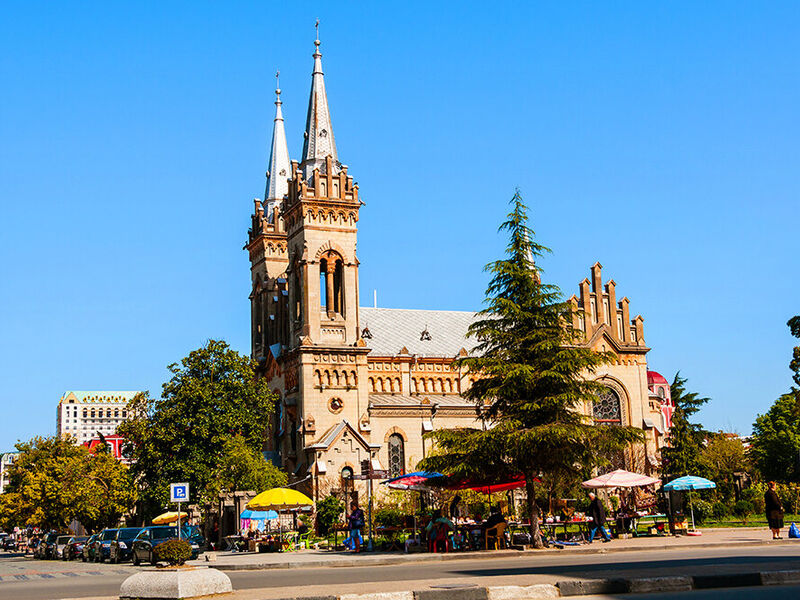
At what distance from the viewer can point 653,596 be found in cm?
1454

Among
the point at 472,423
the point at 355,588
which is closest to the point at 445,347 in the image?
the point at 472,423

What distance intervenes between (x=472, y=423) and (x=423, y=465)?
1110 inches

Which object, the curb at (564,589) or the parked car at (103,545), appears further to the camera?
the parked car at (103,545)

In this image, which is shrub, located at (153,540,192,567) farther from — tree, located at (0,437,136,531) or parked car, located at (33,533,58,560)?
tree, located at (0,437,136,531)

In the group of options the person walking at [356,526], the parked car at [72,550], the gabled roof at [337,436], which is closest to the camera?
the person walking at [356,526]

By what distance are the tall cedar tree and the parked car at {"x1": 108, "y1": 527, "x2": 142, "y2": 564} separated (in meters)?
13.6

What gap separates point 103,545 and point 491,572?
79.8ft

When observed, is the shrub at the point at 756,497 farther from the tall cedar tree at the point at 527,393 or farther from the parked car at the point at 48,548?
the parked car at the point at 48,548

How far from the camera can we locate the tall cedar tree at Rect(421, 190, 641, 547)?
29922mm

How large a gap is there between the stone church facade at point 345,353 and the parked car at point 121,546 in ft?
49.8

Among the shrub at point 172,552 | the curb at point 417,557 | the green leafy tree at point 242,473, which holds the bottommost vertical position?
the curb at point 417,557

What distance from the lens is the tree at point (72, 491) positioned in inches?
2320

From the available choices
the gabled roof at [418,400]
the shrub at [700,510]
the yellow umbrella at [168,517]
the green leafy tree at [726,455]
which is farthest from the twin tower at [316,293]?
the green leafy tree at [726,455]

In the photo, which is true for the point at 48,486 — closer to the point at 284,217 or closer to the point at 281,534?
the point at 284,217
